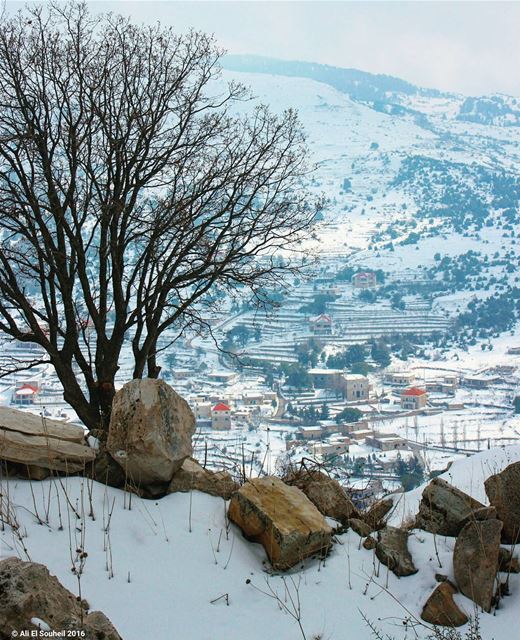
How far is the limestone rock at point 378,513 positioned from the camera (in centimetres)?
567

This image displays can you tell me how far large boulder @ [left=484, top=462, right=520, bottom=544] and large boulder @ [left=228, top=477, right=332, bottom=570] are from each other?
1.25 meters

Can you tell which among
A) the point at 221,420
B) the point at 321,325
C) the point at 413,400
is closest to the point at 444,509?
the point at 221,420

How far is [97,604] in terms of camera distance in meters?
3.95

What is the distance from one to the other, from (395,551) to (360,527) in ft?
1.53

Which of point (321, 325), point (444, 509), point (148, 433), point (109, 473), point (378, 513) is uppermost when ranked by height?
point (148, 433)

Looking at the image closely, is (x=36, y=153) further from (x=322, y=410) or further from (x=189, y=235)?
(x=322, y=410)

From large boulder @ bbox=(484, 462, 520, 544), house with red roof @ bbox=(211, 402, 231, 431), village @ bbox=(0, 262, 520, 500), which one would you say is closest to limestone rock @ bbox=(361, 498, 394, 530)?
large boulder @ bbox=(484, 462, 520, 544)

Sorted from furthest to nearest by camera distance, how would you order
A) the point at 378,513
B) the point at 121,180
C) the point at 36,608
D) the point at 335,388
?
the point at 335,388 → the point at 121,180 → the point at 378,513 → the point at 36,608

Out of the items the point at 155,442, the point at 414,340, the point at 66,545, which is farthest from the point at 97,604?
the point at 414,340

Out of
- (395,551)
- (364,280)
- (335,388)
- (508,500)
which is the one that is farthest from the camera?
(364,280)

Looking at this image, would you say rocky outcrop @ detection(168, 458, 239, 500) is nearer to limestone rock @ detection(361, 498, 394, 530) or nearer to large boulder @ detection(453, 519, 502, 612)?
limestone rock @ detection(361, 498, 394, 530)

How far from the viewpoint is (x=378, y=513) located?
582 cm

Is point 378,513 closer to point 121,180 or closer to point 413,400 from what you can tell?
point 121,180

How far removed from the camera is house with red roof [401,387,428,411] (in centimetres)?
3916
